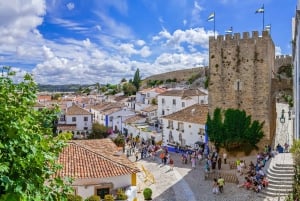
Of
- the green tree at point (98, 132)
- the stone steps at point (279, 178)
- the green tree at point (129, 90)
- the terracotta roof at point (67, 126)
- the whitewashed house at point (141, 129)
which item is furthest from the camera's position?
the green tree at point (129, 90)

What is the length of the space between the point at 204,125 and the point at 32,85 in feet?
97.9

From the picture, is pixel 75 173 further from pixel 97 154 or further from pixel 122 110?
pixel 122 110

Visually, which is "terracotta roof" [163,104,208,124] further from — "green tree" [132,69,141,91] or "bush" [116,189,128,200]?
"green tree" [132,69,141,91]

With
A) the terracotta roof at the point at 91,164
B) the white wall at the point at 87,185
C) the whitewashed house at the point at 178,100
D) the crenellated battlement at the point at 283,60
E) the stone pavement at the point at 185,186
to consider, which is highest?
the crenellated battlement at the point at 283,60

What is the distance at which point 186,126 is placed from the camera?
37.6m

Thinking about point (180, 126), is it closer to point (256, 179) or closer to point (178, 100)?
point (178, 100)

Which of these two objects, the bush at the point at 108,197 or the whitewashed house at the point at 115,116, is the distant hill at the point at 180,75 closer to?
the whitewashed house at the point at 115,116

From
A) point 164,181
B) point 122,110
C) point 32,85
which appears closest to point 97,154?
point 164,181

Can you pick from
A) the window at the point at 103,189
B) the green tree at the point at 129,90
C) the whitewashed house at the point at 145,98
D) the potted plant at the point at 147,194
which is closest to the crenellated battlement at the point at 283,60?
the whitewashed house at the point at 145,98

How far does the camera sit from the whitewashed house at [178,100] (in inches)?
2012

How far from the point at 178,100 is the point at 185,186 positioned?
28438 millimetres

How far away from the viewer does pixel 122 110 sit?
56281 millimetres

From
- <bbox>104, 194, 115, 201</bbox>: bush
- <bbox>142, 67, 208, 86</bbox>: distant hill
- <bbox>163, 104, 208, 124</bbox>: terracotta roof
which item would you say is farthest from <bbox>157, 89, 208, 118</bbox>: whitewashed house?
<bbox>142, 67, 208, 86</bbox>: distant hill

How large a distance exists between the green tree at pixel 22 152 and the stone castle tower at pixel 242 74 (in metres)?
26.3
